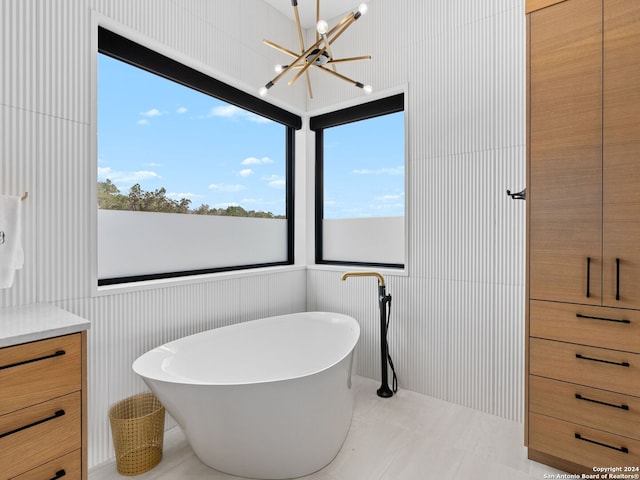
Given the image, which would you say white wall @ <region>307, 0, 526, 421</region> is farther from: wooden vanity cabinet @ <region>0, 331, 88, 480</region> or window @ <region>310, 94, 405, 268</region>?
wooden vanity cabinet @ <region>0, 331, 88, 480</region>

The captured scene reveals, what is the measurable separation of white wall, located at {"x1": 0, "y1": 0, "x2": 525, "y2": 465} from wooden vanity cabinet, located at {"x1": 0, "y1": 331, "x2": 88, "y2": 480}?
0.51 meters

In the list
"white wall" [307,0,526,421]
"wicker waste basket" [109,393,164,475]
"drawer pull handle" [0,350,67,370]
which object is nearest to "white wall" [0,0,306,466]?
"wicker waste basket" [109,393,164,475]

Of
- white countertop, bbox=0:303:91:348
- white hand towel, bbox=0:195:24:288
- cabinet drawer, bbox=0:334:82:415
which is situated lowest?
cabinet drawer, bbox=0:334:82:415

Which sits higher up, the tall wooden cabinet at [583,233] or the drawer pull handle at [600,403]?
the tall wooden cabinet at [583,233]

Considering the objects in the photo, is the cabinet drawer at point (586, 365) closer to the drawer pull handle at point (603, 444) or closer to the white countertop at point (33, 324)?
the drawer pull handle at point (603, 444)

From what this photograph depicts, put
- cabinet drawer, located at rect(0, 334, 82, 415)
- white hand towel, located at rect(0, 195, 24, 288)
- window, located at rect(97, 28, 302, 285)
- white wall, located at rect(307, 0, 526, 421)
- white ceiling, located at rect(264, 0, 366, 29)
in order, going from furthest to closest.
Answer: white ceiling, located at rect(264, 0, 366, 29)
white wall, located at rect(307, 0, 526, 421)
window, located at rect(97, 28, 302, 285)
white hand towel, located at rect(0, 195, 24, 288)
cabinet drawer, located at rect(0, 334, 82, 415)

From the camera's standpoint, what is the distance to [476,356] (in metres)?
2.28

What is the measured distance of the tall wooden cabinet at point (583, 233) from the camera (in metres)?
1.47

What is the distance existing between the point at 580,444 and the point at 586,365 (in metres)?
0.38

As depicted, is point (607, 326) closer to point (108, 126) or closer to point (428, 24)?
point (428, 24)

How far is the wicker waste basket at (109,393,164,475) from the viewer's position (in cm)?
166

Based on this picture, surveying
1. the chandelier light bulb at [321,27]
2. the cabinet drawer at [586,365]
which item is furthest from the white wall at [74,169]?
the cabinet drawer at [586,365]

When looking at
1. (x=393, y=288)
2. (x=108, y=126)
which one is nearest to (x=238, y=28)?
(x=108, y=126)

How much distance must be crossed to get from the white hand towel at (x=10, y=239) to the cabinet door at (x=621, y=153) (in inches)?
102
